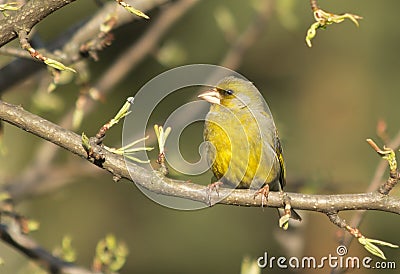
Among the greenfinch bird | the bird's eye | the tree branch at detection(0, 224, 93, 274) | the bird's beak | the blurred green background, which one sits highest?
the blurred green background

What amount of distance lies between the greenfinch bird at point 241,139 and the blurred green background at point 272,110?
4.01 m

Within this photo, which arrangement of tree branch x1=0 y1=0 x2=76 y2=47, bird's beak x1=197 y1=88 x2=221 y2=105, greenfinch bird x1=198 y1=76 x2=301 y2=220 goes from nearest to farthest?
tree branch x1=0 y1=0 x2=76 y2=47, greenfinch bird x1=198 y1=76 x2=301 y2=220, bird's beak x1=197 y1=88 x2=221 y2=105

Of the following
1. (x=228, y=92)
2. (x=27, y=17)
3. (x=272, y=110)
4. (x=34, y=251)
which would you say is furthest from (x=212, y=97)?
(x=272, y=110)

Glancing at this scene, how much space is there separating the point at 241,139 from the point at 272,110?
5294 millimetres

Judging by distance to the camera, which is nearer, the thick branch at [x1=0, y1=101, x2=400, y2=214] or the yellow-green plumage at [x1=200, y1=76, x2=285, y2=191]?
the thick branch at [x1=0, y1=101, x2=400, y2=214]

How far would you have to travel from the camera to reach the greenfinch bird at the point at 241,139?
399 cm

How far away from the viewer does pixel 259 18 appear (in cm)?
540

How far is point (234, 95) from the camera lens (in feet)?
14.6

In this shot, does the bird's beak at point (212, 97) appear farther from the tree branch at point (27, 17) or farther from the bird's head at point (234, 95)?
the tree branch at point (27, 17)

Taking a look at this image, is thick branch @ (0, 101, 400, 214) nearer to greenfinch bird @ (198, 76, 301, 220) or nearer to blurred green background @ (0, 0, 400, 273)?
greenfinch bird @ (198, 76, 301, 220)

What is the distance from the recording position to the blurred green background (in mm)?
8938

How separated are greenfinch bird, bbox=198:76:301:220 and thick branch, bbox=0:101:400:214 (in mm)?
914

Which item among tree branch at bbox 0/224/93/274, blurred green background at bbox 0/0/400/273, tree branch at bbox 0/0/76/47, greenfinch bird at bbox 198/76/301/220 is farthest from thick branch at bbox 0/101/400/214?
blurred green background at bbox 0/0/400/273

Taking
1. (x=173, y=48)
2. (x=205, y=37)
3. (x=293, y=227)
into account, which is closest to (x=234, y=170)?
(x=293, y=227)
